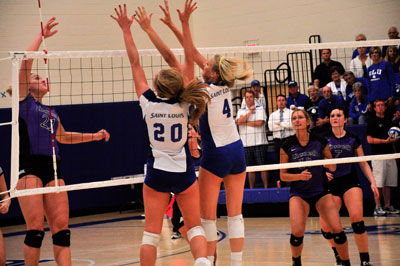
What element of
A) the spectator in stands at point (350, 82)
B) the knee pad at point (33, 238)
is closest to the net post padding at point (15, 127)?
the knee pad at point (33, 238)

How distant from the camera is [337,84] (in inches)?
561

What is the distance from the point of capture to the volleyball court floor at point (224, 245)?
8.78 metres

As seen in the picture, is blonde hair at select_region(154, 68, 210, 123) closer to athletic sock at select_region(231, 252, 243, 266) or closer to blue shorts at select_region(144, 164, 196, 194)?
blue shorts at select_region(144, 164, 196, 194)

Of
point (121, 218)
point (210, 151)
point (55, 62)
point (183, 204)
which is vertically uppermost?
point (55, 62)

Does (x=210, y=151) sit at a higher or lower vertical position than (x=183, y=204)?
higher

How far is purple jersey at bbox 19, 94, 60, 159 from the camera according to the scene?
20.4ft

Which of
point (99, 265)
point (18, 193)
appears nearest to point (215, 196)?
point (18, 193)

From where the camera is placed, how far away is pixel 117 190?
55.2ft

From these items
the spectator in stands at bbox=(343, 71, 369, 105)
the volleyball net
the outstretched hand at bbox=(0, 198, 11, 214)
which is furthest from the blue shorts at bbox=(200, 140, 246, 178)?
the volleyball net

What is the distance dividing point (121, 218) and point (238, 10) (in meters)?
6.75

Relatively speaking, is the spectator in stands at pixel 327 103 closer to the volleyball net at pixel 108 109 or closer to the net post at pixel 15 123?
the volleyball net at pixel 108 109

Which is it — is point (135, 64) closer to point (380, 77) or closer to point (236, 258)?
point (236, 258)

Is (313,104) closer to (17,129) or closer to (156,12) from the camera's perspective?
(156,12)

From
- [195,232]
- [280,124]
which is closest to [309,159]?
[195,232]
